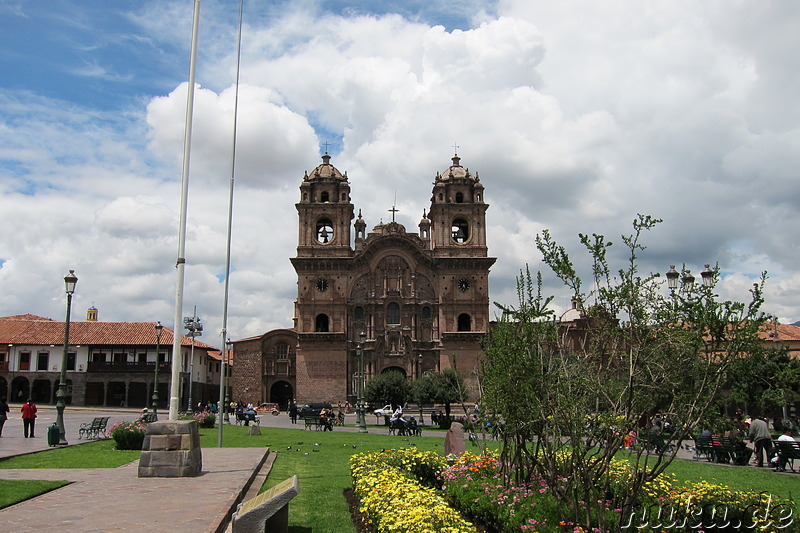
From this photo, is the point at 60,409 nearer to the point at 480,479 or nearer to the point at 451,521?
the point at 480,479

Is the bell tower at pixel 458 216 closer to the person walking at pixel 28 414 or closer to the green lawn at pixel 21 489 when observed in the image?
the person walking at pixel 28 414

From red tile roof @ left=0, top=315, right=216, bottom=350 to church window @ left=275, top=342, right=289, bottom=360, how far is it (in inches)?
357

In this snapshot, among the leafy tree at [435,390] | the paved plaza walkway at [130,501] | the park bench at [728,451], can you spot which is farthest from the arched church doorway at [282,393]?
the paved plaza walkway at [130,501]

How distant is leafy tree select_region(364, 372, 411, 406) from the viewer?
1885 inches

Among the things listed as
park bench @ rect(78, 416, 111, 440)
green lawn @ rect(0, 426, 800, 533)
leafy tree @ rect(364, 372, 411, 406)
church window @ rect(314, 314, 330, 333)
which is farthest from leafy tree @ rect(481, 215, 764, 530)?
church window @ rect(314, 314, 330, 333)

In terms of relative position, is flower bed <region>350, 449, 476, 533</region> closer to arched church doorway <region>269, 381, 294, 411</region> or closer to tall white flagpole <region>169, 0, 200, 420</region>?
tall white flagpole <region>169, 0, 200, 420</region>

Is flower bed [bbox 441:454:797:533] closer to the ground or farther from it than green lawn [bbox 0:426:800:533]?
farther from it

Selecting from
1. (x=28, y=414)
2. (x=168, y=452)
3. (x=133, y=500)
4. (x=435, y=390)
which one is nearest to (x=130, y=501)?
(x=133, y=500)

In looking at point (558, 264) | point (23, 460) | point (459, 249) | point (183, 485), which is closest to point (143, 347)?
point (459, 249)

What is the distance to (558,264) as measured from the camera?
8141mm

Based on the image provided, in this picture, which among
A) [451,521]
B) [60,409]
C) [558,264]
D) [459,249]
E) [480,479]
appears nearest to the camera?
[451,521]

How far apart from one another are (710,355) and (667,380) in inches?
22.6

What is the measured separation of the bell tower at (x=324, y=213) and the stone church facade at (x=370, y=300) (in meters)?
0.08

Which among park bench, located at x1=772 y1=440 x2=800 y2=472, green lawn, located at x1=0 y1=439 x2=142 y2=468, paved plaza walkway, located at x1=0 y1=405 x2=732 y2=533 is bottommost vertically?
green lawn, located at x1=0 y1=439 x2=142 y2=468
